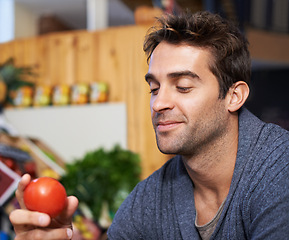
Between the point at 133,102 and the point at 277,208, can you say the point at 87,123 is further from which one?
the point at 277,208

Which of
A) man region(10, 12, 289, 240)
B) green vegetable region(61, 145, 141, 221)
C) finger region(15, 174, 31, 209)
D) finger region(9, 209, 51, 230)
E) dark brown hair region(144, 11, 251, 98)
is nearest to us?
finger region(9, 209, 51, 230)

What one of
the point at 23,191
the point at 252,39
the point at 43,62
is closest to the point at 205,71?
the point at 23,191

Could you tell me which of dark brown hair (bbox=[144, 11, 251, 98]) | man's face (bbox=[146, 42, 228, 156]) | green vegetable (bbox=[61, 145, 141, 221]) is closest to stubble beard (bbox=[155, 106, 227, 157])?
man's face (bbox=[146, 42, 228, 156])

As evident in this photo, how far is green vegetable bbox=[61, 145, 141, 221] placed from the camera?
3281 mm

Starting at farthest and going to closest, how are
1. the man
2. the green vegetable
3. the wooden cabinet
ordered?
the wooden cabinet < the green vegetable < the man

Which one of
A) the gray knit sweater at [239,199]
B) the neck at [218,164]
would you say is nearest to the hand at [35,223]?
the gray knit sweater at [239,199]

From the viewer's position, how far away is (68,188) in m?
3.27

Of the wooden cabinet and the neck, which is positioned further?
the wooden cabinet

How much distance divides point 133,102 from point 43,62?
132 cm

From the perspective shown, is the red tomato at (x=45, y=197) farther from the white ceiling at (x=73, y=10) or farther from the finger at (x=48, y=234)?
the white ceiling at (x=73, y=10)

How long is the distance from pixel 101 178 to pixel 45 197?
229 cm

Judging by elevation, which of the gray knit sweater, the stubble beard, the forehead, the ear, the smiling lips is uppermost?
the forehead

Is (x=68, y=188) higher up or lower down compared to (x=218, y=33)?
lower down

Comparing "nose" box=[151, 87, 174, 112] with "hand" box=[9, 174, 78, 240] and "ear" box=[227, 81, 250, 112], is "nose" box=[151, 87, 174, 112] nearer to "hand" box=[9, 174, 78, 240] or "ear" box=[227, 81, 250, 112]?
"ear" box=[227, 81, 250, 112]
